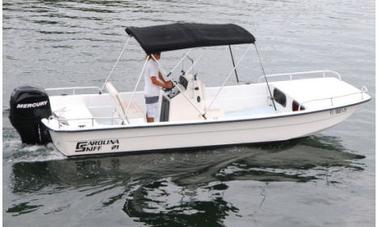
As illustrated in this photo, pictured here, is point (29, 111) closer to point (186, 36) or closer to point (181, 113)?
point (181, 113)

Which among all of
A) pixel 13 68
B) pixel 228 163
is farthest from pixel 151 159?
pixel 13 68

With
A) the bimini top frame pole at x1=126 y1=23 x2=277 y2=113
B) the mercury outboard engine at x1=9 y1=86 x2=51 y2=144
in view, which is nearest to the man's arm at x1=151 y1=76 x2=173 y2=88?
the bimini top frame pole at x1=126 y1=23 x2=277 y2=113

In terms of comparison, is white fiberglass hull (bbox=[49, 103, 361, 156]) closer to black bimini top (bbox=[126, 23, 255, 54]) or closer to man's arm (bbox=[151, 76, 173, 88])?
man's arm (bbox=[151, 76, 173, 88])

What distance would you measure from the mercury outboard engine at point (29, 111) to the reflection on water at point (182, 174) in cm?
61

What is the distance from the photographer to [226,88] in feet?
41.5

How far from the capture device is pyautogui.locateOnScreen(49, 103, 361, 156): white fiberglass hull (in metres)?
10.3

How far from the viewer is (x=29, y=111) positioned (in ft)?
33.5

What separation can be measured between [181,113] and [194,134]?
2.03 feet

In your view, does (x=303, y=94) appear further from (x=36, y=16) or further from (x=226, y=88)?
(x=36, y=16)

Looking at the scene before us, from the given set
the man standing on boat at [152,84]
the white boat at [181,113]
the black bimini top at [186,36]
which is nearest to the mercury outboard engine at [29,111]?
the white boat at [181,113]

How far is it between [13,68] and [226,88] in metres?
7.10

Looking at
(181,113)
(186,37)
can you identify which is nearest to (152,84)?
(181,113)

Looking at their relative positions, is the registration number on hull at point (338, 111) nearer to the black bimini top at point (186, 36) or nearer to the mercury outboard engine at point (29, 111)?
the black bimini top at point (186, 36)

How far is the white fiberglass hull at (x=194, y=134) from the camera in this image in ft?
33.7
